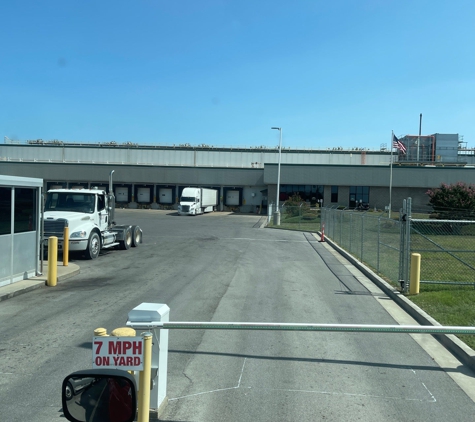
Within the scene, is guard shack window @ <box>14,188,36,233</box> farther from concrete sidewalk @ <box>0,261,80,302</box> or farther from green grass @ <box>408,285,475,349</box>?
green grass @ <box>408,285,475,349</box>

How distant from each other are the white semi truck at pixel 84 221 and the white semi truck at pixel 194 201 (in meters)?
31.9

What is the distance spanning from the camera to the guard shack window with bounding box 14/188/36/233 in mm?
12195

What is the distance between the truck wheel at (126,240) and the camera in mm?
21031

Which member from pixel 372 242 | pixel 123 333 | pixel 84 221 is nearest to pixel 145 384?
pixel 123 333

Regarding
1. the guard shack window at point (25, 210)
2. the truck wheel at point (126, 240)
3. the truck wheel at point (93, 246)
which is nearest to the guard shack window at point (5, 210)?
the guard shack window at point (25, 210)

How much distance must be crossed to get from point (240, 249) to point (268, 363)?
15.6m

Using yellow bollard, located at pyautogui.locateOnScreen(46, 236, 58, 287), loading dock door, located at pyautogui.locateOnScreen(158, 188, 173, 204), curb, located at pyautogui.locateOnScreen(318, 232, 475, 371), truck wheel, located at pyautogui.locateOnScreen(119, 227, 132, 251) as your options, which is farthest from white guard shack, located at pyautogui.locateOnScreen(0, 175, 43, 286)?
loading dock door, located at pyautogui.locateOnScreen(158, 188, 173, 204)

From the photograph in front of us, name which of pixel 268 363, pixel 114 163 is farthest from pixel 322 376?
pixel 114 163

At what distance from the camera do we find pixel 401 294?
11727 millimetres

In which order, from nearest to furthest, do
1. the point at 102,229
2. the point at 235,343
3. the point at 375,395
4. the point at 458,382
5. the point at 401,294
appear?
the point at 375,395 → the point at 458,382 → the point at 235,343 → the point at 401,294 → the point at 102,229

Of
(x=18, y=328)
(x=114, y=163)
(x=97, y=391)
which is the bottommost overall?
(x=18, y=328)

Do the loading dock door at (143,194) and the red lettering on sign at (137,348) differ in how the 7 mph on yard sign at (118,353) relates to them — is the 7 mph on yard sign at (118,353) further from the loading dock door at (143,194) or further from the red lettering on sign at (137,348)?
the loading dock door at (143,194)

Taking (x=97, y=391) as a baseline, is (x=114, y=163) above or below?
above

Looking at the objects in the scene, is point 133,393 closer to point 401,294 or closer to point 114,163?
point 401,294
